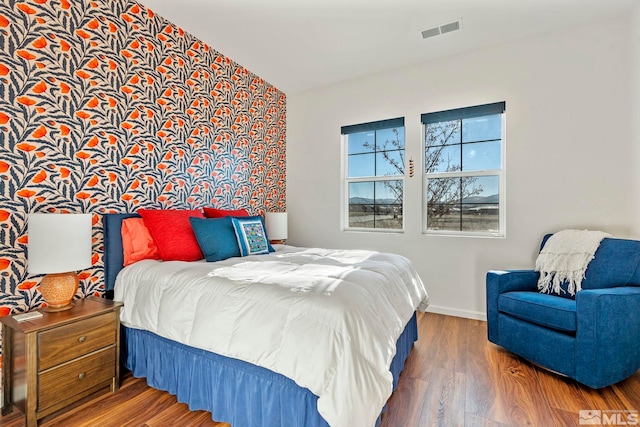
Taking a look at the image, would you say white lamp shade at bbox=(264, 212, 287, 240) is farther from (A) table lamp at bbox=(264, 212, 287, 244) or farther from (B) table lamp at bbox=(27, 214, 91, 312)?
(B) table lamp at bbox=(27, 214, 91, 312)

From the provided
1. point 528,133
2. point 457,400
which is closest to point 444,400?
point 457,400

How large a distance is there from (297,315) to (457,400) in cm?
121

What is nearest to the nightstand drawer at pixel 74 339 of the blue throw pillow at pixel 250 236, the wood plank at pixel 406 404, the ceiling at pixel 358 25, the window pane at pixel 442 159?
the blue throw pillow at pixel 250 236

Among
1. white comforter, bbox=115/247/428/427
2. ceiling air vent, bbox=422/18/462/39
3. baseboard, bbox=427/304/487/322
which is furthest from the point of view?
baseboard, bbox=427/304/487/322

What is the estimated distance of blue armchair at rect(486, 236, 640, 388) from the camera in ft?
5.91

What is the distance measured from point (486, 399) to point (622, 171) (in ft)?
7.62

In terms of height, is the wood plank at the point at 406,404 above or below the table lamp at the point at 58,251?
below

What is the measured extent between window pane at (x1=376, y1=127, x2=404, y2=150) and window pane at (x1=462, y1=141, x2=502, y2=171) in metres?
0.72

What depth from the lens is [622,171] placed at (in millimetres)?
2512

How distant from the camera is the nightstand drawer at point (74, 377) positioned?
1.53 meters

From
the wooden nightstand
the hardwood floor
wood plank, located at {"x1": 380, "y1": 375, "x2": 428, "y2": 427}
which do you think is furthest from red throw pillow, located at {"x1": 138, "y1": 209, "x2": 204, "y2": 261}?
wood plank, located at {"x1": 380, "y1": 375, "x2": 428, "y2": 427}

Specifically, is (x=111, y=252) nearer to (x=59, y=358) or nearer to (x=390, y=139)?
(x=59, y=358)

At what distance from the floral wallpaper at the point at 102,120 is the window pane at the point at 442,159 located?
226cm

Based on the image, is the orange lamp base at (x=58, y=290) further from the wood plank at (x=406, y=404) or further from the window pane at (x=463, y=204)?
the window pane at (x=463, y=204)
